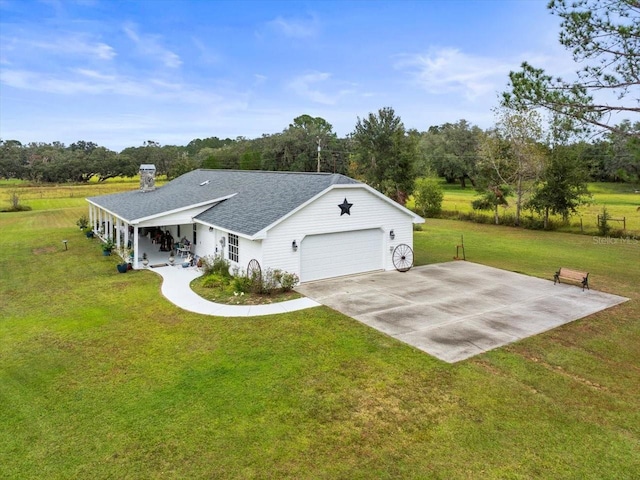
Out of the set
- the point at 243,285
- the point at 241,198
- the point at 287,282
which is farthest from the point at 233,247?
the point at 241,198

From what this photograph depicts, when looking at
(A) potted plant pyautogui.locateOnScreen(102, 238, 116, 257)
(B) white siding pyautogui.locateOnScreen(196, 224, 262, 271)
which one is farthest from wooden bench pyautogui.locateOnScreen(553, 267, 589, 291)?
(A) potted plant pyautogui.locateOnScreen(102, 238, 116, 257)

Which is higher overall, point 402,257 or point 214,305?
point 402,257

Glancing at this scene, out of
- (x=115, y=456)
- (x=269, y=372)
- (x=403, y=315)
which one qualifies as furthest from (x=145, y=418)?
(x=403, y=315)

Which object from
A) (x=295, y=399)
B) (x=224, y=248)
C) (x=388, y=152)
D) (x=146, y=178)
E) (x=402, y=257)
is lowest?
(x=295, y=399)

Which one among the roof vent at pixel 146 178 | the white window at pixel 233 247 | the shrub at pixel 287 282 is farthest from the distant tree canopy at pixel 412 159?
the roof vent at pixel 146 178

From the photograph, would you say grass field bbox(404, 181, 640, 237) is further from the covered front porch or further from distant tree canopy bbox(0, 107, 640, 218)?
the covered front porch

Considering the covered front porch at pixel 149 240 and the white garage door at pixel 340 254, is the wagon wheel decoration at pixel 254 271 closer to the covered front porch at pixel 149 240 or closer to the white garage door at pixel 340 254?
the white garage door at pixel 340 254

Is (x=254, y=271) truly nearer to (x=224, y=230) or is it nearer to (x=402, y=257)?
(x=224, y=230)
